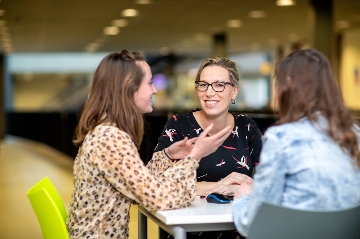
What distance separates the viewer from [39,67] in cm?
3319

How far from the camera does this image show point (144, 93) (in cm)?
264

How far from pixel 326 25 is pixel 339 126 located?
10.7m

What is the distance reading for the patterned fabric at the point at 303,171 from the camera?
2.10 m

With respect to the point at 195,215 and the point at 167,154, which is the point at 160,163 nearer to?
the point at 167,154

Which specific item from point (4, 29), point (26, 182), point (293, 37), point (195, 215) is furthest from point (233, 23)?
point (195, 215)

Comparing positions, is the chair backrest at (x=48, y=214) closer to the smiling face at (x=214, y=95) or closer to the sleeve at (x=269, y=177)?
the sleeve at (x=269, y=177)

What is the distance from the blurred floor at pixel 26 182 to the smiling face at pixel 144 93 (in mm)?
3686

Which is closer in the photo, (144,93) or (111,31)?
(144,93)

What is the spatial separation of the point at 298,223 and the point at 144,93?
2.86 feet

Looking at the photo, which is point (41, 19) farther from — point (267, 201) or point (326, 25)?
point (267, 201)

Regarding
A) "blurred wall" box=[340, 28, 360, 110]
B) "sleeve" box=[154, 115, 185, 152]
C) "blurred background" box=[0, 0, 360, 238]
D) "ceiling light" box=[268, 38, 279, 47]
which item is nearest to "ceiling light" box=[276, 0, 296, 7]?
"blurred background" box=[0, 0, 360, 238]

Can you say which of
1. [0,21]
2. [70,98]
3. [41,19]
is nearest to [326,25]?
[41,19]

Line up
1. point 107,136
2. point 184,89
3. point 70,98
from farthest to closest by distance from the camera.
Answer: point 184,89, point 70,98, point 107,136

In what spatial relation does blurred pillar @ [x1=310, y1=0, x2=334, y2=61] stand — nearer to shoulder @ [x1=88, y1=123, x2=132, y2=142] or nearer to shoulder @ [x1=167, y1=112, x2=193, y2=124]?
shoulder @ [x1=167, y1=112, x2=193, y2=124]
